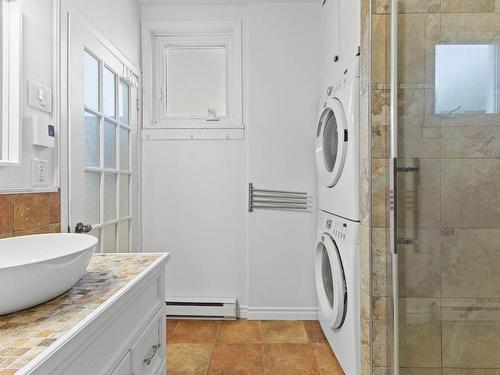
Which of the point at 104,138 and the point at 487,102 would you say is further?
the point at 104,138

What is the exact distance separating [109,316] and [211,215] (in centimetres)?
168

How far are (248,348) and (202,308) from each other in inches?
21.1

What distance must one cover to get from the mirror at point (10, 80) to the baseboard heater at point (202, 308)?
5.22 ft

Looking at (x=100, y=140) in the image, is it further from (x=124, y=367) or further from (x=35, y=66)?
(x=124, y=367)

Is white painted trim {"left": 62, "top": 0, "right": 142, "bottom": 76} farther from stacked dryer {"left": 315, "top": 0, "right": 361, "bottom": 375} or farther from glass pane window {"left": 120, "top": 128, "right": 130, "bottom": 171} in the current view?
stacked dryer {"left": 315, "top": 0, "right": 361, "bottom": 375}

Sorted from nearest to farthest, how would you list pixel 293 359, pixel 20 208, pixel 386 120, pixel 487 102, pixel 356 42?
pixel 487 102 < pixel 20 208 < pixel 386 120 < pixel 356 42 < pixel 293 359

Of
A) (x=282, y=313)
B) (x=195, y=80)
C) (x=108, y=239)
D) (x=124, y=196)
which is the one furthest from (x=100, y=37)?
(x=282, y=313)

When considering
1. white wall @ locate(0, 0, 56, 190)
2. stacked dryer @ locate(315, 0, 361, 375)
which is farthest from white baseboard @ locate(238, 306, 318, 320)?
white wall @ locate(0, 0, 56, 190)

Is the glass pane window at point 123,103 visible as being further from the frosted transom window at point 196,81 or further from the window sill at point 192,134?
A: the frosted transom window at point 196,81

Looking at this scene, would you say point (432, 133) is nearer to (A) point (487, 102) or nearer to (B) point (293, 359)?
(A) point (487, 102)

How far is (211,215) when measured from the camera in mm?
2398

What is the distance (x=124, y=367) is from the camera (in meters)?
0.83

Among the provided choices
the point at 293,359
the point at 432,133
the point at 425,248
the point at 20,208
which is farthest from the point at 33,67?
the point at 293,359

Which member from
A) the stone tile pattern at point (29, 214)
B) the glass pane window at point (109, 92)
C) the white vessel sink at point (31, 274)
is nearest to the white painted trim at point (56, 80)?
the stone tile pattern at point (29, 214)
